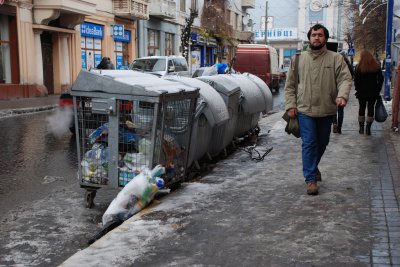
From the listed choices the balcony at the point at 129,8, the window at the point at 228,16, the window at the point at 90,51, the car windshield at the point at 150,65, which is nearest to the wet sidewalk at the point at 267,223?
the car windshield at the point at 150,65

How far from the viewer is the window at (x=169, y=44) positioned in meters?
37.7

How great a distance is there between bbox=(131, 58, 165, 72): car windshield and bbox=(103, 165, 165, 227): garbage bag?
13970mm

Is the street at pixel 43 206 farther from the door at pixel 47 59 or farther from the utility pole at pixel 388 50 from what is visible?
the door at pixel 47 59

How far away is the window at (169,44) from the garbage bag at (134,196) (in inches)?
1303

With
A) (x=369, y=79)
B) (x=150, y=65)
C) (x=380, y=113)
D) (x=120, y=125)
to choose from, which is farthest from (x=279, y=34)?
(x=120, y=125)

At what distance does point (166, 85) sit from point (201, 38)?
1528 inches

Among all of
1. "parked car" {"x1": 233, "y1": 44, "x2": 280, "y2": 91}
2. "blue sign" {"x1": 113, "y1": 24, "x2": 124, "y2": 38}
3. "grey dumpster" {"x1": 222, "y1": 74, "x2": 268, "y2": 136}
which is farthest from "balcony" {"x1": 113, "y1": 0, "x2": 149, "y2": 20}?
"grey dumpster" {"x1": 222, "y1": 74, "x2": 268, "y2": 136}

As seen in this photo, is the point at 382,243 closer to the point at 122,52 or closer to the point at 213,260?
the point at 213,260

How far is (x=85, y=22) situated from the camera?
27.0m

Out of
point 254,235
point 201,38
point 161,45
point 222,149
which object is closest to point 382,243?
point 254,235

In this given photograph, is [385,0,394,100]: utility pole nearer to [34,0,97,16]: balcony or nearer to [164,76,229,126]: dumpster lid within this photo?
[164,76,229,126]: dumpster lid

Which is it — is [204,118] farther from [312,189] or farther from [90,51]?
[90,51]

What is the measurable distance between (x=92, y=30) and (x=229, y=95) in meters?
21.3

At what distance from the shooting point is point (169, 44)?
126 feet
